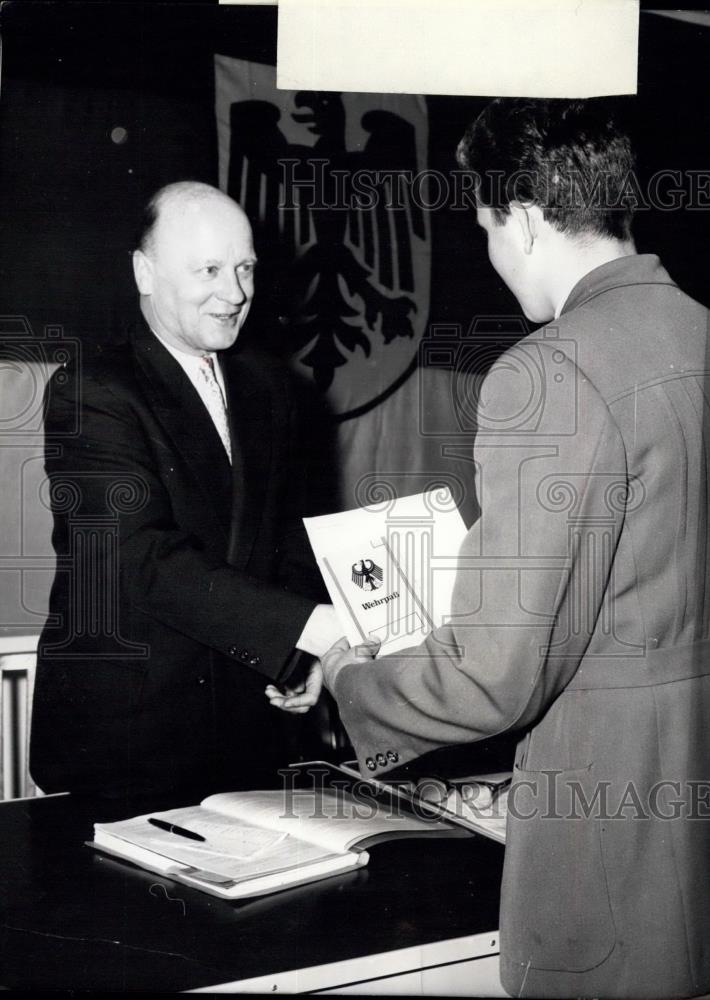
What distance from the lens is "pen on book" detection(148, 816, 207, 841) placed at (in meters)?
1.30

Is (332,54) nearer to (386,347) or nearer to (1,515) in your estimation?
(386,347)

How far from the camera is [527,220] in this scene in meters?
1.43

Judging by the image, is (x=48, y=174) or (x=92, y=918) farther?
(x=48, y=174)

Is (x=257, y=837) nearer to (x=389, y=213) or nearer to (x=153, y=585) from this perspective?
(x=153, y=585)

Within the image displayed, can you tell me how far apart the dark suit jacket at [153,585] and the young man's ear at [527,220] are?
16.5 inches

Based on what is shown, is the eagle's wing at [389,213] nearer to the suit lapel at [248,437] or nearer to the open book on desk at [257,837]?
the suit lapel at [248,437]

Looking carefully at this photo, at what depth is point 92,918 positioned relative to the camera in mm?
1204

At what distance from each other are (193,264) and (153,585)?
0.49 m

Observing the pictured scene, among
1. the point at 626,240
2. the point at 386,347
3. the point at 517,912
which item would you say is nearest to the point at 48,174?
the point at 386,347

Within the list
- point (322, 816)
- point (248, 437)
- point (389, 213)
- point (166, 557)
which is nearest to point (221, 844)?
point (322, 816)

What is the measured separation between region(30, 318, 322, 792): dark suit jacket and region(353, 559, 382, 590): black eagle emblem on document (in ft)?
0.25

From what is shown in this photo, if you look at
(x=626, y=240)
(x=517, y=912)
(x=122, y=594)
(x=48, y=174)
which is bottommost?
(x=517, y=912)

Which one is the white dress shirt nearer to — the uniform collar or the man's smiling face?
the man's smiling face

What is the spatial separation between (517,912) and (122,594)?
0.73m
